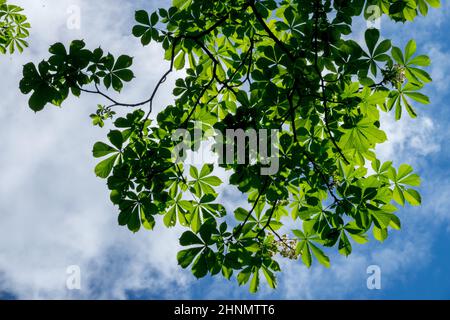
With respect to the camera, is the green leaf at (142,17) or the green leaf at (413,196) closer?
the green leaf at (413,196)

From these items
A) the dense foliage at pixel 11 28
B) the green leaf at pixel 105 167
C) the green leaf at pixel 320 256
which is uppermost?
the dense foliage at pixel 11 28

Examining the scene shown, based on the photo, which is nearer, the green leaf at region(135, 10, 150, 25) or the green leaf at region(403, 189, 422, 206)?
the green leaf at region(403, 189, 422, 206)

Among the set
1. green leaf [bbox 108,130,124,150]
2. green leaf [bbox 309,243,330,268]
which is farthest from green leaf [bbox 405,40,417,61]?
green leaf [bbox 108,130,124,150]

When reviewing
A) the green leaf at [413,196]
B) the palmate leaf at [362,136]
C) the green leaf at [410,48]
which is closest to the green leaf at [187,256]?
the palmate leaf at [362,136]

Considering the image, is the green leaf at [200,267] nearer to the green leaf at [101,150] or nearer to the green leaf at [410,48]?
the green leaf at [101,150]

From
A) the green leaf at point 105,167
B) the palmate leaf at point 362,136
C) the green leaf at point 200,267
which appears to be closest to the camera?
the green leaf at point 200,267

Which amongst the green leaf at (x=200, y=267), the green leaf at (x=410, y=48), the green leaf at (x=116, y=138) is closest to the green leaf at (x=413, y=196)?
the green leaf at (x=410, y=48)

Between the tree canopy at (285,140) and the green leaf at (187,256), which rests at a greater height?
the tree canopy at (285,140)

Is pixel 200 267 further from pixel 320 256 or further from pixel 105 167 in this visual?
pixel 105 167

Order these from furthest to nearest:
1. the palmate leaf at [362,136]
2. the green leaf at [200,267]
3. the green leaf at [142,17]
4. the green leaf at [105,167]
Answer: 1. the green leaf at [142,17]
2. the green leaf at [105,167]
3. the palmate leaf at [362,136]
4. the green leaf at [200,267]

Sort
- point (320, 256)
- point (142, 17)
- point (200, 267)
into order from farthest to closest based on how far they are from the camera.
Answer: point (142, 17) → point (320, 256) → point (200, 267)

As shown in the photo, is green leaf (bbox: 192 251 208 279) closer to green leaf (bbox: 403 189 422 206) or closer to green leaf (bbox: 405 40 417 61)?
green leaf (bbox: 403 189 422 206)

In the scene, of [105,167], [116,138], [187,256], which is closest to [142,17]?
[116,138]
